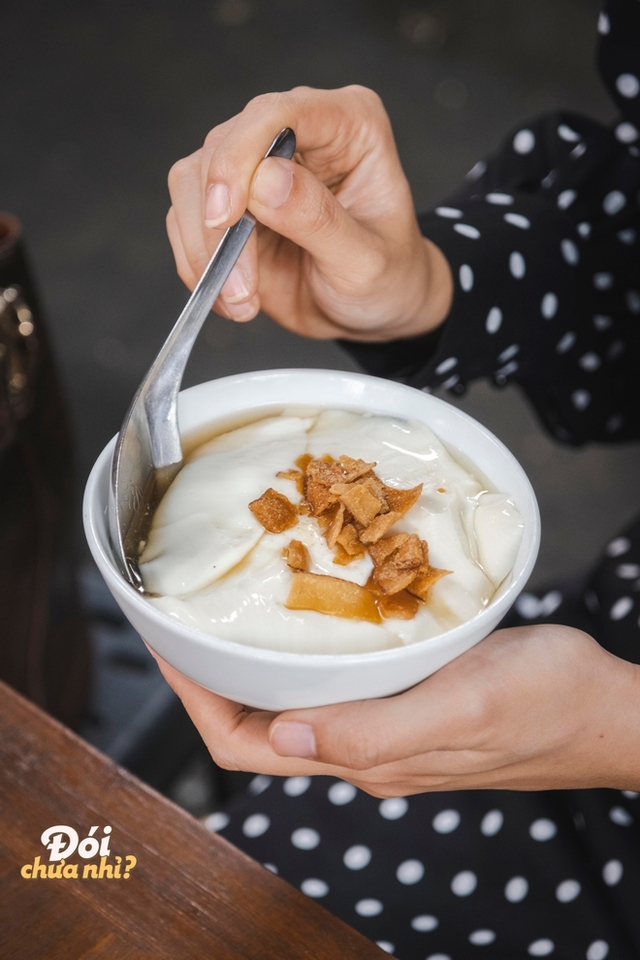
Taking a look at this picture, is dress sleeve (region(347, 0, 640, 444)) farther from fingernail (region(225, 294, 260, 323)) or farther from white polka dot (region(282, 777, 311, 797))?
white polka dot (region(282, 777, 311, 797))

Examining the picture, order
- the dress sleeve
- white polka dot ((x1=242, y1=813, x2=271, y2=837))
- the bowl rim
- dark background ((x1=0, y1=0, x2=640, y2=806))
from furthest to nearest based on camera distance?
dark background ((x1=0, y1=0, x2=640, y2=806)) < the dress sleeve < white polka dot ((x1=242, y1=813, x2=271, y2=837)) < the bowl rim

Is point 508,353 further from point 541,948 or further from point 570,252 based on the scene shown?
point 541,948

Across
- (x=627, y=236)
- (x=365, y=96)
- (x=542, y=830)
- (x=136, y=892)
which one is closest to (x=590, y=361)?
(x=627, y=236)

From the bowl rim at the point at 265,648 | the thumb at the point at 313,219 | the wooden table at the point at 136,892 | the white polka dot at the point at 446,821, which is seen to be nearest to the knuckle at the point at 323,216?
the thumb at the point at 313,219

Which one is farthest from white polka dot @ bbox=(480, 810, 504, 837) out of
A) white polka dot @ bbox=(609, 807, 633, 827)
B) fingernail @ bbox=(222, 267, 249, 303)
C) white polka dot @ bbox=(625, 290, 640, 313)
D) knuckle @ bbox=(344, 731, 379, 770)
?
white polka dot @ bbox=(625, 290, 640, 313)

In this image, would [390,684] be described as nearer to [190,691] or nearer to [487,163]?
[190,691]

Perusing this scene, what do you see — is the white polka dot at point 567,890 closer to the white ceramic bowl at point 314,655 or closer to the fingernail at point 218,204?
the white ceramic bowl at point 314,655
